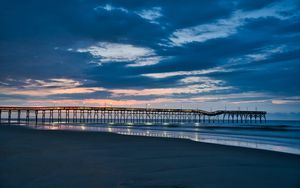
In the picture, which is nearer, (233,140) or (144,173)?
(144,173)

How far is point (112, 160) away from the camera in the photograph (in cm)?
1161

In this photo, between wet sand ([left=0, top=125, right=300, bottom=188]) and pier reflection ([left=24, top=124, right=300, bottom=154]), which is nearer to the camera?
wet sand ([left=0, top=125, right=300, bottom=188])

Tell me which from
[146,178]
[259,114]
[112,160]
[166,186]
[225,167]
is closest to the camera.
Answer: [166,186]

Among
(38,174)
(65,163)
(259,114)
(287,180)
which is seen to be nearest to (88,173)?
(38,174)

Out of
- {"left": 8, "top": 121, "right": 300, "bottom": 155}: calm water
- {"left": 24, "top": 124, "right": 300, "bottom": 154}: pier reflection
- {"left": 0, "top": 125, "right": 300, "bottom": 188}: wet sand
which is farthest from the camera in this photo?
{"left": 8, "top": 121, "right": 300, "bottom": 155}: calm water

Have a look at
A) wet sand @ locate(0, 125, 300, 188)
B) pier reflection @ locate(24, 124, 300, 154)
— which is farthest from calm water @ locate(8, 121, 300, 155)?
wet sand @ locate(0, 125, 300, 188)

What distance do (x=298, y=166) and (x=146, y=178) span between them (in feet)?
21.3

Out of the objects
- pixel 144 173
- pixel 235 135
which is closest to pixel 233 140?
pixel 235 135

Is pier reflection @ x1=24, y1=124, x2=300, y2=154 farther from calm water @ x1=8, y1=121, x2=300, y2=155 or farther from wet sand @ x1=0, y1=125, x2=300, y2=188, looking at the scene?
wet sand @ x1=0, y1=125, x2=300, y2=188

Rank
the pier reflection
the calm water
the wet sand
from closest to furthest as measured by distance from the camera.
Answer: the wet sand < the pier reflection < the calm water

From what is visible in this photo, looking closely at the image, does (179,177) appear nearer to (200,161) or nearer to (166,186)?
(166,186)

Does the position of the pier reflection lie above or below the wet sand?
below

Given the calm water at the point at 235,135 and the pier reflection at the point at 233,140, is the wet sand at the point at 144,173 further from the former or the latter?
the pier reflection at the point at 233,140

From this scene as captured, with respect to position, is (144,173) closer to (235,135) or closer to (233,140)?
(233,140)
